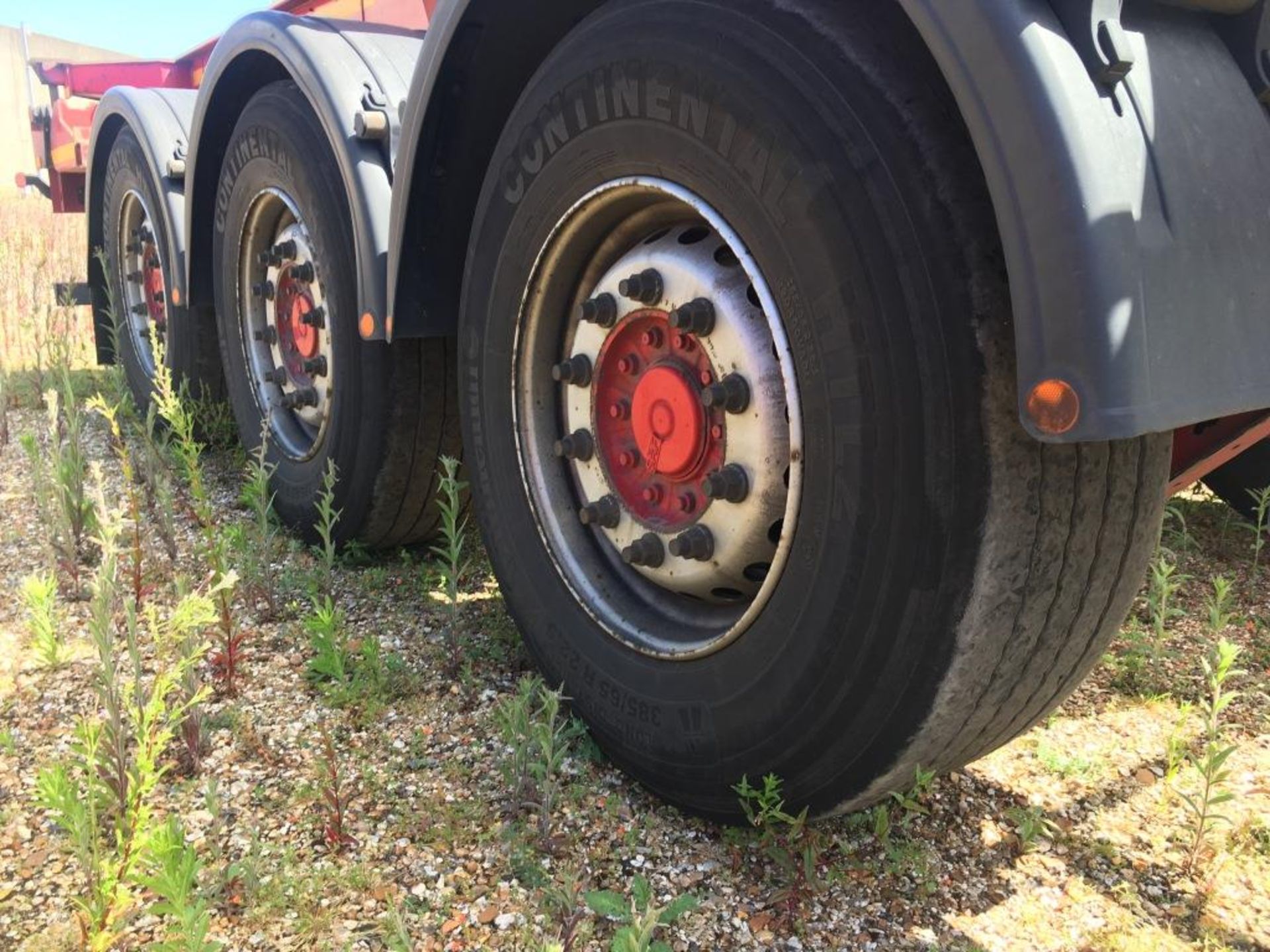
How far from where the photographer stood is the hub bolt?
3209 millimetres

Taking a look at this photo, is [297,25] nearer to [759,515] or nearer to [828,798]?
[759,515]

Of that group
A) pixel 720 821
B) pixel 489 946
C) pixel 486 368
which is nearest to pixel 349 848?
pixel 489 946

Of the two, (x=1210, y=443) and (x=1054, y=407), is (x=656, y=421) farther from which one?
(x=1210, y=443)

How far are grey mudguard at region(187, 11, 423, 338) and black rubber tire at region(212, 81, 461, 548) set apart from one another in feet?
0.48

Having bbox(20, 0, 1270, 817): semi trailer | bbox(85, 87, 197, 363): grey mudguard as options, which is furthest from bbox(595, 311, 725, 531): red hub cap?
bbox(85, 87, 197, 363): grey mudguard

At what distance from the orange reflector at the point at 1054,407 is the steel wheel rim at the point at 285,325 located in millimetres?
2204

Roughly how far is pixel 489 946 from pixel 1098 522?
1.14 meters

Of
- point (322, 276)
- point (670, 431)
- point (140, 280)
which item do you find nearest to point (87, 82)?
point (140, 280)

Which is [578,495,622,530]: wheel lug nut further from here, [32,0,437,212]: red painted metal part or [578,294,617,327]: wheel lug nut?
[32,0,437,212]: red painted metal part

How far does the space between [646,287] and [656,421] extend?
0.26 metres

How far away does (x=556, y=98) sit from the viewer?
194cm

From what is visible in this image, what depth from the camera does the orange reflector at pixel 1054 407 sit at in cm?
115

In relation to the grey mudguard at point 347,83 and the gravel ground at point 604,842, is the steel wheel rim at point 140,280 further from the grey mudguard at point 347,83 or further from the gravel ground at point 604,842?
the gravel ground at point 604,842

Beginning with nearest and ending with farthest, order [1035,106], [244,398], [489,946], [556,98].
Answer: [1035,106]
[489,946]
[556,98]
[244,398]
